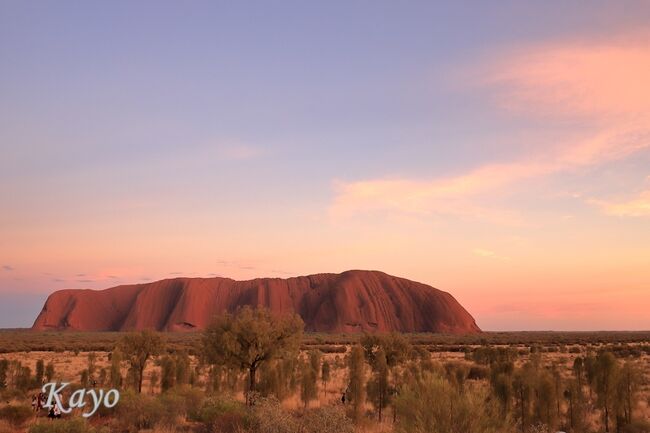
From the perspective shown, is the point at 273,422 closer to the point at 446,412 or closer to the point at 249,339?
the point at 446,412

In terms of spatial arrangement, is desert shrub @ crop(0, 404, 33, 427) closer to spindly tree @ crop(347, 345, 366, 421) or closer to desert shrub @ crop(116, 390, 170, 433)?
desert shrub @ crop(116, 390, 170, 433)

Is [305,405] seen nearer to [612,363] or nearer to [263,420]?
[263,420]

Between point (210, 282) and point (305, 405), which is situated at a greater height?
point (210, 282)

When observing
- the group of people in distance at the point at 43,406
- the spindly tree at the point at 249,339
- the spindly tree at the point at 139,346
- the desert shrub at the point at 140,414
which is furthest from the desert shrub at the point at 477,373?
the group of people in distance at the point at 43,406

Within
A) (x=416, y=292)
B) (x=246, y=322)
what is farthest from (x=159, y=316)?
(x=246, y=322)

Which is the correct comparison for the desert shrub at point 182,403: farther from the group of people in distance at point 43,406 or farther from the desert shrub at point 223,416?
the group of people in distance at point 43,406

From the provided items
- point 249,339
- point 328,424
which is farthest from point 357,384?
point 328,424
